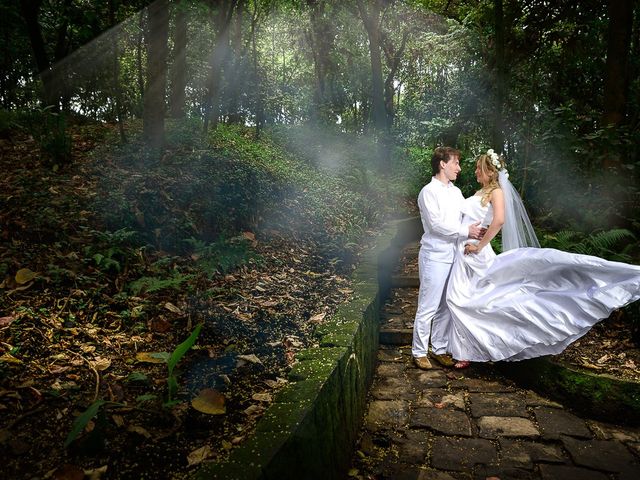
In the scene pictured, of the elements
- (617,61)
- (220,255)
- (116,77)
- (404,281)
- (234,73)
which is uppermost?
(234,73)

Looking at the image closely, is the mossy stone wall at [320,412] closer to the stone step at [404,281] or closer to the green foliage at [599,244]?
Answer: the stone step at [404,281]

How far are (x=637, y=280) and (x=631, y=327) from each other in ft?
3.32

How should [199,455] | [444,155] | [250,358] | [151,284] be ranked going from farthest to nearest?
[444,155] → [151,284] → [250,358] → [199,455]

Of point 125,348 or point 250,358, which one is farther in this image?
point 250,358

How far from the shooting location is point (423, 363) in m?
4.43

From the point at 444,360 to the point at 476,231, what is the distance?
139cm

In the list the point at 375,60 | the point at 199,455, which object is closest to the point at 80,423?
the point at 199,455

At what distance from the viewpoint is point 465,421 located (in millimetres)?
3410

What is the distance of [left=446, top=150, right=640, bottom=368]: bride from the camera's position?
363 cm

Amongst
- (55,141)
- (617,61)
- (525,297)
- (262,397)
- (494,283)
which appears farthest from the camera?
(617,61)

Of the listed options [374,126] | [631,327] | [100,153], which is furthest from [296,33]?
[631,327]

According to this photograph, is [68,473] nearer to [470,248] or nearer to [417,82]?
[470,248]

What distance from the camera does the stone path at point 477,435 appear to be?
2824 millimetres

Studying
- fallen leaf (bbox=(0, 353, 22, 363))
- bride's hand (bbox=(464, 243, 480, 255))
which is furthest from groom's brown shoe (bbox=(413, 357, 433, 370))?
fallen leaf (bbox=(0, 353, 22, 363))
